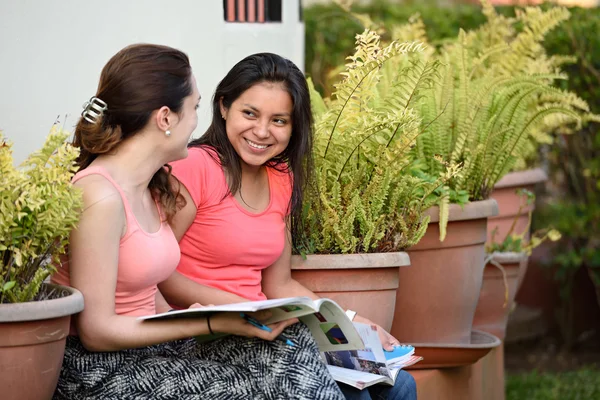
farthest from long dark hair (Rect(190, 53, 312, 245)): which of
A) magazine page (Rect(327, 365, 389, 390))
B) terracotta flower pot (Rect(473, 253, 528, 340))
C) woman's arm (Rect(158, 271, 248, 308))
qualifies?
terracotta flower pot (Rect(473, 253, 528, 340))

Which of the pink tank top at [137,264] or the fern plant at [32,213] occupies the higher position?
the fern plant at [32,213]

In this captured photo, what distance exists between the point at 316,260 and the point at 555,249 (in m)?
4.27

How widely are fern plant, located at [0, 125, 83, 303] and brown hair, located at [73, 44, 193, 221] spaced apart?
13.4 inches

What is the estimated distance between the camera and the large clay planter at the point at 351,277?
10.3 ft

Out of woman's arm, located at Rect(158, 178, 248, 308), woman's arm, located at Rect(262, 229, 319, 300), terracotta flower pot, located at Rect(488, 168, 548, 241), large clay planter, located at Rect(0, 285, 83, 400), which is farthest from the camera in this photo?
terracotta flower pot, located at Rect(488, 168, 548, 241)

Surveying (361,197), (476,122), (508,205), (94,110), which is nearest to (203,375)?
(94,110)

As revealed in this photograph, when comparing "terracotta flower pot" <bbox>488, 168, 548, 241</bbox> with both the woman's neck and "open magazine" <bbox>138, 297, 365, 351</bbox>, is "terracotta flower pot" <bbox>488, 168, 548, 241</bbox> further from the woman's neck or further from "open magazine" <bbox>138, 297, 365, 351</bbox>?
the woman's neck

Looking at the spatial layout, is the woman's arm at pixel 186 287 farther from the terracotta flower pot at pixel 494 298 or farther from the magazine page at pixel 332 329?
the terracotta flower pot at pixel 494 298

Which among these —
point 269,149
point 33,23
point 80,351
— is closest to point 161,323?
point 80,351

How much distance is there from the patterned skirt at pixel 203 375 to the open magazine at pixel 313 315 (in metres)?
0.06

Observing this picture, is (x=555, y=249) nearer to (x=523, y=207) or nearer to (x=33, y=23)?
(x=523, y=207)

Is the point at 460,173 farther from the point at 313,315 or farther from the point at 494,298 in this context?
the point at 313,315

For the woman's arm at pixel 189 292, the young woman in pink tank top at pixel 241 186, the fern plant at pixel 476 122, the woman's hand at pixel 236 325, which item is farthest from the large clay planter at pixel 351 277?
the woman's hand at pixel 236 325

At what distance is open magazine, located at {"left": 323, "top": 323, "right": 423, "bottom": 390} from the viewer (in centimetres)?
263
